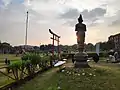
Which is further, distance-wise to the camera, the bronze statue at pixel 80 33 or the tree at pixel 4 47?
the tree at pixel 4 47

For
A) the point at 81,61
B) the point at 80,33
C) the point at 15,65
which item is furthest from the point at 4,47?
the point at 15,65

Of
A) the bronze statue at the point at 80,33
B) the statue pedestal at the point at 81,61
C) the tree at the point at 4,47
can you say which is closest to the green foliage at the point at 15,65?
the statue pedestal at the point at 81,61

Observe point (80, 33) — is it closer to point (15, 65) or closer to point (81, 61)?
point (81, 61)

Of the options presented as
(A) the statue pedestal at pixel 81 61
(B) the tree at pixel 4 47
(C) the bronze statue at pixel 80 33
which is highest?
(B) the tree at pixel 4 47

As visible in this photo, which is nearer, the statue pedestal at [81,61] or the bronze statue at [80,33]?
the statue pedestal at [81,61]

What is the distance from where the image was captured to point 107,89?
38.4 feet

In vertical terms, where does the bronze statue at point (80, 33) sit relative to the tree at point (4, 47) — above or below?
below

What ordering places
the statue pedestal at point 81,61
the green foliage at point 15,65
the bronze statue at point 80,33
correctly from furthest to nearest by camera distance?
the bronze statue at point 80,33 → the statue pedestal at point 81,61 → the green foliage at point 15,65

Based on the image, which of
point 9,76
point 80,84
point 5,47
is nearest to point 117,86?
point 80,84

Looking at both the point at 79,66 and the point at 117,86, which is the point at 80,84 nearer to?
the point at 117,86

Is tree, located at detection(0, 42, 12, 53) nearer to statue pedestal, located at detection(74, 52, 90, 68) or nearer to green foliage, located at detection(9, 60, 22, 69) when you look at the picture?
statue pedestal, located at detection(74, 52, 90, 68)

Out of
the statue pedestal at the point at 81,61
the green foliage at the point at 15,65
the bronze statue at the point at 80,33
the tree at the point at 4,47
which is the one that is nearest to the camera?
the green foliage at the point at 15,65

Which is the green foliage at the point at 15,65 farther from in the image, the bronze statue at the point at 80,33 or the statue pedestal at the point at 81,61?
the bronze statue at the point at 80,33

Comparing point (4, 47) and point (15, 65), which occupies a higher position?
point (4, 47)
